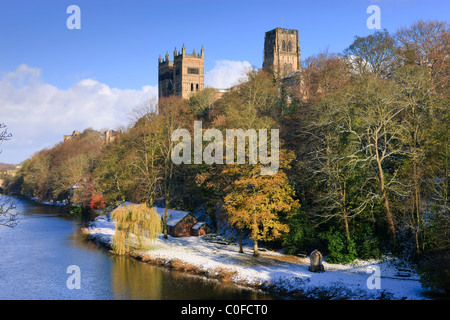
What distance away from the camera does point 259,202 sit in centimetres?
3089

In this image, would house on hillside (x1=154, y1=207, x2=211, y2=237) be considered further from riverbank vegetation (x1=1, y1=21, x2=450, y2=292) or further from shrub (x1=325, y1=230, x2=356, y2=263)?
shrub (x1=325, y1=230, x2=356, y2=263)

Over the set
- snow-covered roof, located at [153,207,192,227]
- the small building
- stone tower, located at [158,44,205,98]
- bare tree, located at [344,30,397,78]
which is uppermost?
stone tower, located at [158,44,205,98]

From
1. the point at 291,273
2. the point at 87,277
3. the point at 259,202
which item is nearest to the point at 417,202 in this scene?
the point at 291,273

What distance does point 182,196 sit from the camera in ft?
150

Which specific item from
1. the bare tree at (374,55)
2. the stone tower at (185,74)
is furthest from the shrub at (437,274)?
the stone tower at (185,74)

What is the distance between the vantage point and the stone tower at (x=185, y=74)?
12325cm

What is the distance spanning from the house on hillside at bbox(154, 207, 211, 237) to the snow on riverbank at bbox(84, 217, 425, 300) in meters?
4.21

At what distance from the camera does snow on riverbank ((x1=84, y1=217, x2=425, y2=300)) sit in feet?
75.6

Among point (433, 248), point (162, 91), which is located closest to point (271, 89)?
point (433, 248)

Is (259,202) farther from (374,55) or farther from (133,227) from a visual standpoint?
(374,55)

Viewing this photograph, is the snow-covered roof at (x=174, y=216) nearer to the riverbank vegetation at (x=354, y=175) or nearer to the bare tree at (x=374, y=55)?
the riverbank vegetation at (x=354, y=175)

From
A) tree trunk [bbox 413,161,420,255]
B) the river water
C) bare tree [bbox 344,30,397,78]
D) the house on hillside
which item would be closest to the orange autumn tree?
the river water
